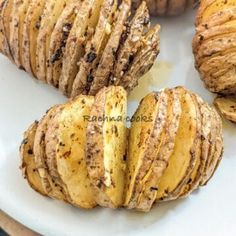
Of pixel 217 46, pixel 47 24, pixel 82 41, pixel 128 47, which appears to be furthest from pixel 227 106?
pixel 47 24

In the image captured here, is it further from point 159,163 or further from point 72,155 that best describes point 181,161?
point 72,155

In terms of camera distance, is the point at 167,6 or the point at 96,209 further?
the point at 167,6

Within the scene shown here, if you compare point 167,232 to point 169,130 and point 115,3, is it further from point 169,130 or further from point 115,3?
point 115,3

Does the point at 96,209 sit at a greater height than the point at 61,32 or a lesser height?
lesser

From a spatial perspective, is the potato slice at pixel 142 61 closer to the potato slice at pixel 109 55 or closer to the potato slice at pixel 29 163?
the potato slice at pixel 109 55

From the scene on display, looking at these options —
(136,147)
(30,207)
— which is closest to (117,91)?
(136,147)

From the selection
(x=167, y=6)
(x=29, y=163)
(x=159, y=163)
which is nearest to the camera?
(x=159, y=163)
